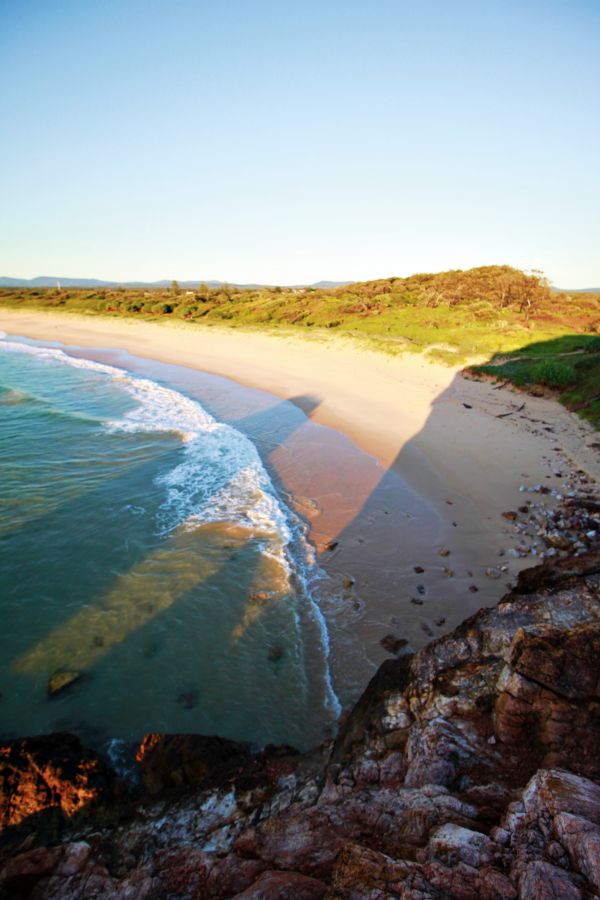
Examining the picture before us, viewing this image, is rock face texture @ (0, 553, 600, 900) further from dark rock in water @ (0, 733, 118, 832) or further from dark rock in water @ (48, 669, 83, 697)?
dark rock in water @ (48, 669, 83, 697)

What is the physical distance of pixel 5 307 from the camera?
59.1 metres

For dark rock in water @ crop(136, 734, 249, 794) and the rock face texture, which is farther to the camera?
dark rock in water @ crop(136, 734, 249, 794)

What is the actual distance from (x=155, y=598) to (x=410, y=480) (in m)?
6.78

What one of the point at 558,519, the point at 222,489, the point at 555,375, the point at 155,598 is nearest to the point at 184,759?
the point at 155,598

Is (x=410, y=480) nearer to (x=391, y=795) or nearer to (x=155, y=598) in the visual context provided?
(x=155, y=598)

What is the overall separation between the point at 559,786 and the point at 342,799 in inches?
56.0

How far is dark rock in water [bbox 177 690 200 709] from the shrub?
17.2 m

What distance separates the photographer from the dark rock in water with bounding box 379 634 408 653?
18.8 feet

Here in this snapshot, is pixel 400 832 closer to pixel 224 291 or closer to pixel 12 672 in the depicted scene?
pixel 12 672

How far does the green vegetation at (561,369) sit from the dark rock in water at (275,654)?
39.6 feet

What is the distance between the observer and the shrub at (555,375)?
16.8 m

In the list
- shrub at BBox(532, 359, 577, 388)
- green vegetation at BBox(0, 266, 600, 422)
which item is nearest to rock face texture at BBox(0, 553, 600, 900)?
green vegetation at BBox(0, 266, 600, 422)

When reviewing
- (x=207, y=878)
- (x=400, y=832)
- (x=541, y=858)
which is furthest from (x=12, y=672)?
(x=541, y=858)

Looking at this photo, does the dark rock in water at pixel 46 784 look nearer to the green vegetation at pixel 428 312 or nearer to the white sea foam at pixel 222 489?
the white sea foam at pixel 222 489
